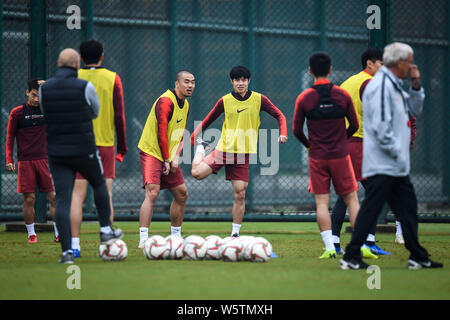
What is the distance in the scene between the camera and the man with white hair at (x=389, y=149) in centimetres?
557

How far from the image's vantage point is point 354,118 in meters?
6.75

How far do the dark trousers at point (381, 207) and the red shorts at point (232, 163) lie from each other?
2.65 metres

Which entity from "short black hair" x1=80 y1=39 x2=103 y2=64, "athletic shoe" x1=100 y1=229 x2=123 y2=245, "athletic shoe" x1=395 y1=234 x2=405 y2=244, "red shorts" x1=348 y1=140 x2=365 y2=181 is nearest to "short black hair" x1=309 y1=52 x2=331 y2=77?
"red shorts" x1=348 y1=140 x2=365 y2=181

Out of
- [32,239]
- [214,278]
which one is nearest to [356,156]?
[214,278]

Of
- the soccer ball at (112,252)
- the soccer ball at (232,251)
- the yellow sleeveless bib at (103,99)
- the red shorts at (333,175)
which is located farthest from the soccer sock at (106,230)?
the red shorts at (333,175)

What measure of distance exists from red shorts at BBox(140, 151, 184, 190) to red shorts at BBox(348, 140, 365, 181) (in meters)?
2.03

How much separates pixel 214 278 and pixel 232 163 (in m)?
3.05

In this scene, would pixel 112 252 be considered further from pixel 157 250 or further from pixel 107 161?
pixel 107 161

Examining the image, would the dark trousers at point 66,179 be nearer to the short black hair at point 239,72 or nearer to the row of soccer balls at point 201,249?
the row of soccer balls at point 201,249

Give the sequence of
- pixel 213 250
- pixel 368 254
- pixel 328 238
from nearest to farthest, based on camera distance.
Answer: pixel 213 250
pixel 328 238
pixel 368 254

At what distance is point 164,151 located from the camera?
25.5 feet

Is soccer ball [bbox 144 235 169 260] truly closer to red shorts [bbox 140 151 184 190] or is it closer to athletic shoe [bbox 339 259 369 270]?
red shorts [bbox 140 151 184 190]

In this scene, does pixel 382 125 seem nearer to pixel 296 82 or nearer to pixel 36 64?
pixel 36 64

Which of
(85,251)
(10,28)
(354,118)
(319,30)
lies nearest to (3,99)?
(10,28)
